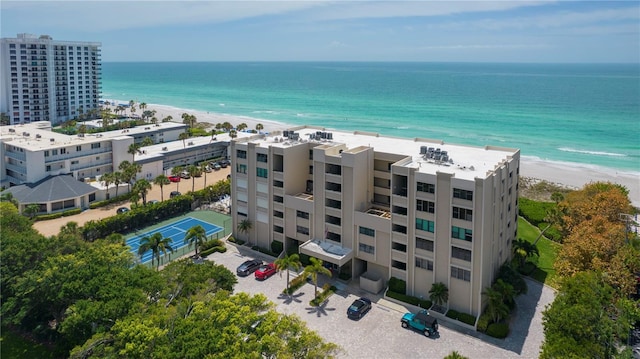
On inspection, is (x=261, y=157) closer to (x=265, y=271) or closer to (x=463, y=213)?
(x=265, y=271)

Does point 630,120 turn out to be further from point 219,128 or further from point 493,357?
point 493,357

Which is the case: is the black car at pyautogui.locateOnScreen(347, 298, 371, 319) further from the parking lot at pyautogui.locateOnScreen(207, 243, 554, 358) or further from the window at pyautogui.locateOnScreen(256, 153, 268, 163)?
the window at pyautogui.locateOnScreen(256, 153, 268, 163)

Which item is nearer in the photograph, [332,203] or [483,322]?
[483,322]

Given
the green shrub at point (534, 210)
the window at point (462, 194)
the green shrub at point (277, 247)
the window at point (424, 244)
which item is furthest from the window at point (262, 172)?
the green shrub at point (534, 210)

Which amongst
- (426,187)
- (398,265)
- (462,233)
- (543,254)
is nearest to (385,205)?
(398,265)

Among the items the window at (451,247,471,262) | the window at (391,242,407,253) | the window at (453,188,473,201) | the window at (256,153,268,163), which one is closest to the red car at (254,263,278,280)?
the window at (256,153,268,163)

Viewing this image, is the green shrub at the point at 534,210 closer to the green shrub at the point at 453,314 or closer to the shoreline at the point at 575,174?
the shoreline at the point at 575,174
